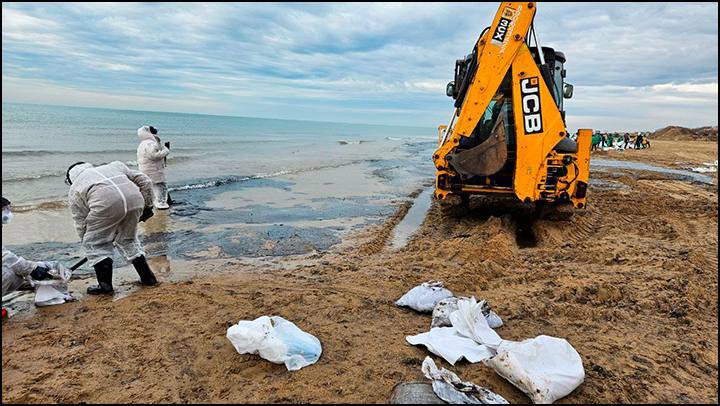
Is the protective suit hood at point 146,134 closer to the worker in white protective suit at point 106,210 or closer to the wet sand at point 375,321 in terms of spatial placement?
the wet sand at point 375,321

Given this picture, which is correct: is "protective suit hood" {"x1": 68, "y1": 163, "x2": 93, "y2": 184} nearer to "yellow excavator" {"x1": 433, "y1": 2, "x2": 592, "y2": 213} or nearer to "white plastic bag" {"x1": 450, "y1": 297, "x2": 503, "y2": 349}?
"white plastic bag" {"x1": 450, "y1": 297, "x2": 503, "y2": 349}

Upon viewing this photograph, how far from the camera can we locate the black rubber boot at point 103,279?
4.28 meters

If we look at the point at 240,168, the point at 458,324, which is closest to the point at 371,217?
the point at 458,324

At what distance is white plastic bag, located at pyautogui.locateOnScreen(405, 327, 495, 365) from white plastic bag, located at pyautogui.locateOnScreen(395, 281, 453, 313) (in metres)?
0.51

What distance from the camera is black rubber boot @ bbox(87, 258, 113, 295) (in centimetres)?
428

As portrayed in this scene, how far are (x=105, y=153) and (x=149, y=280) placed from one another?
19.5m

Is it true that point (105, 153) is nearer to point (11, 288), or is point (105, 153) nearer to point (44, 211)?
point (44, 211)

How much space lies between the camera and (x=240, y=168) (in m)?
17.6

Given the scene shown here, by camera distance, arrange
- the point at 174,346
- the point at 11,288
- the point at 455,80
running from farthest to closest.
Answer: the point at 455,80
the point at 11,288
the point at 174,346

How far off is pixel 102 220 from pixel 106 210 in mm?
142

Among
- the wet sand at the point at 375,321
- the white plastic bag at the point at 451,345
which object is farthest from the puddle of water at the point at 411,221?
the white plastic bag at the point at 451,345

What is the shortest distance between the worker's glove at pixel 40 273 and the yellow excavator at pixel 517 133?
521cm

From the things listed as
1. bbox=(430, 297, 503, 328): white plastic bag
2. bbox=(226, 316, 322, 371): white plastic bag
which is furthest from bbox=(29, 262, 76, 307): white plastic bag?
bbox=(430, 297, 503, 328): white plastic bag

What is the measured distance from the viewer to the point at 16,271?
3797 millimetres
